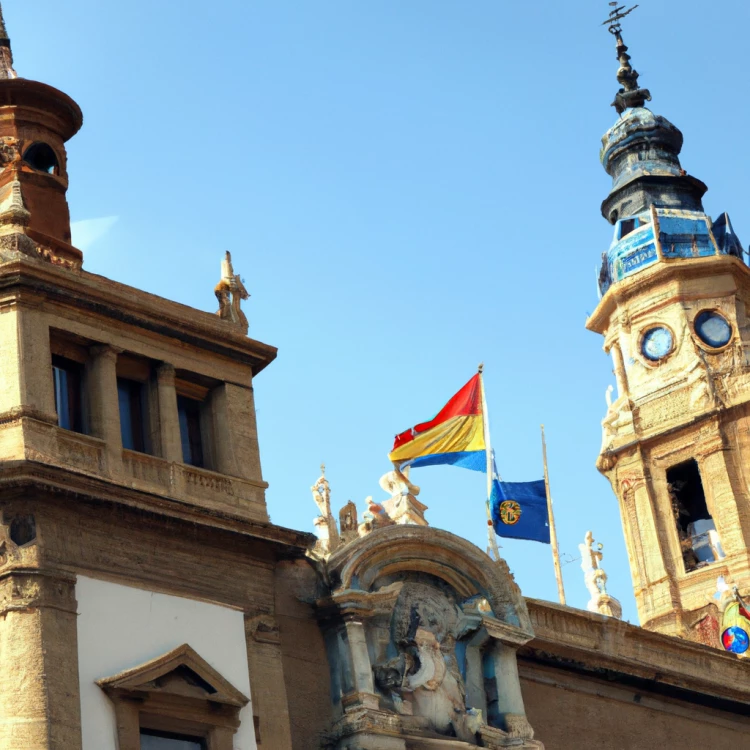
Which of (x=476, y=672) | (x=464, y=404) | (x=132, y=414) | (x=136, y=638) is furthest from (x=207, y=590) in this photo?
(x=464, y=404)

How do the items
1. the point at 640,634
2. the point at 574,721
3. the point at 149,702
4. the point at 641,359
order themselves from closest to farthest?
the point at 149,702, the point at 574,721, the point at 640,634, the point at 641,359

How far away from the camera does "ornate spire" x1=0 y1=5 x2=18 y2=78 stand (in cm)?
A: 3509

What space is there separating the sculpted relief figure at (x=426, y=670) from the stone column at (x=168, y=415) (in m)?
4.95

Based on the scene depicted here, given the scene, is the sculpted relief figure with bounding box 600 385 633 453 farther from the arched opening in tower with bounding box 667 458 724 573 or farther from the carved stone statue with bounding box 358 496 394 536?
the carved stone statue with bounding box 358 496 394 536

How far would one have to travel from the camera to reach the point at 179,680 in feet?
87.5

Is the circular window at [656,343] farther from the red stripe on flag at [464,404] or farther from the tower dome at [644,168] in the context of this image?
the red stripe on flag at [464,404]

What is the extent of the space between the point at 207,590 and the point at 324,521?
3772mm

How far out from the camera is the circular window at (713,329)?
55500 millimetres

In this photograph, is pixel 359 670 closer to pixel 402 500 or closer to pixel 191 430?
pixel 402 500

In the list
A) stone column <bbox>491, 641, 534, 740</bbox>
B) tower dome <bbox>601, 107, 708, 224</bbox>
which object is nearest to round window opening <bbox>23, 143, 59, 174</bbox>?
→ stone column <bbox>491, 641, 534, 740</bbox>

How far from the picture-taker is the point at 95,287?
2884cm

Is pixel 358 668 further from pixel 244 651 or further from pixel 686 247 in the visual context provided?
pixel 686 247

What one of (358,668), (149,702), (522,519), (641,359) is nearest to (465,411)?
(522,519)

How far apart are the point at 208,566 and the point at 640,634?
1175 centimetres
